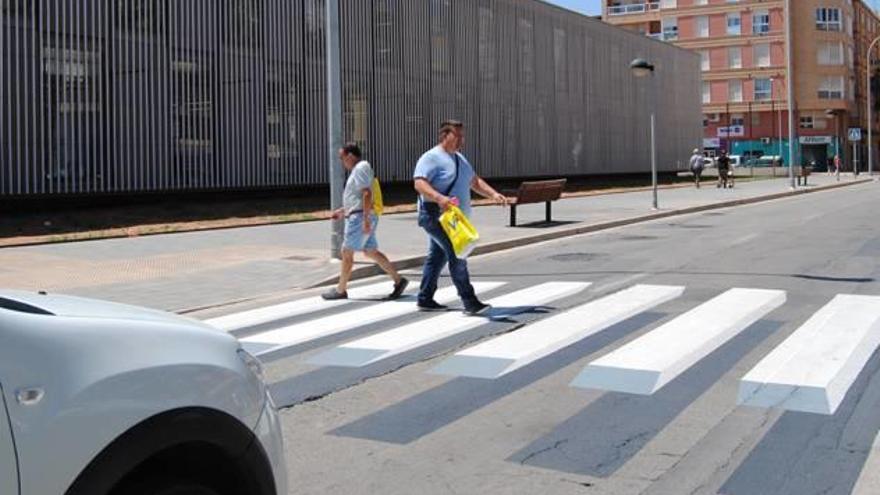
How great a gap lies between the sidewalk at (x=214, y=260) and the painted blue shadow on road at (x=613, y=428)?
5.95 m

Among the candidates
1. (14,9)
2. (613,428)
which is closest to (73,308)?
(613,428)

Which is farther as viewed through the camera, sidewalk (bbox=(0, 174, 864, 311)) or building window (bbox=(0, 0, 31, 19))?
building window (bbox=(0, 0, 31, 19))

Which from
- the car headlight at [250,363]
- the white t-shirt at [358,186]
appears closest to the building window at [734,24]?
the white t-shirt at [358,186]

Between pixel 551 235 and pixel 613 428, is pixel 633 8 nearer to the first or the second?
pixel 551 235

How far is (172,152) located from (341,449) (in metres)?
18.8

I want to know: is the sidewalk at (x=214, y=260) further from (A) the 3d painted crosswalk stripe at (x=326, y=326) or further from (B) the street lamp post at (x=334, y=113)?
(A) the 3d painted crosswalk stripe at (x=326, y=326)

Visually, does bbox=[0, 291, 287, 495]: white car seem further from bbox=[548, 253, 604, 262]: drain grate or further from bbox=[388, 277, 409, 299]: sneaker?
bbox=[548, 253, 604, 262]: drain grate

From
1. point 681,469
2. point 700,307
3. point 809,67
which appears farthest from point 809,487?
point 809,67

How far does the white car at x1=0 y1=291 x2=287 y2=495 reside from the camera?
7.14 feet

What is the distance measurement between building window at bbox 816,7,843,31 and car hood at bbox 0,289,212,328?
284 ft

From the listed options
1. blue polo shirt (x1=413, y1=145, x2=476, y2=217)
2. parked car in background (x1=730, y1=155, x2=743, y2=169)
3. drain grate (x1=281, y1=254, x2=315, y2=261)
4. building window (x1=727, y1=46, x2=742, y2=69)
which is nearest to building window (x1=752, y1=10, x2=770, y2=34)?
building window (x1=727, y1=46, x2=742, y2=69)

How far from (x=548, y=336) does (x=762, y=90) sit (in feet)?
263

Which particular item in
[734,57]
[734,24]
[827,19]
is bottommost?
[734,57]

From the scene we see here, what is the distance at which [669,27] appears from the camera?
85500 millimetres
